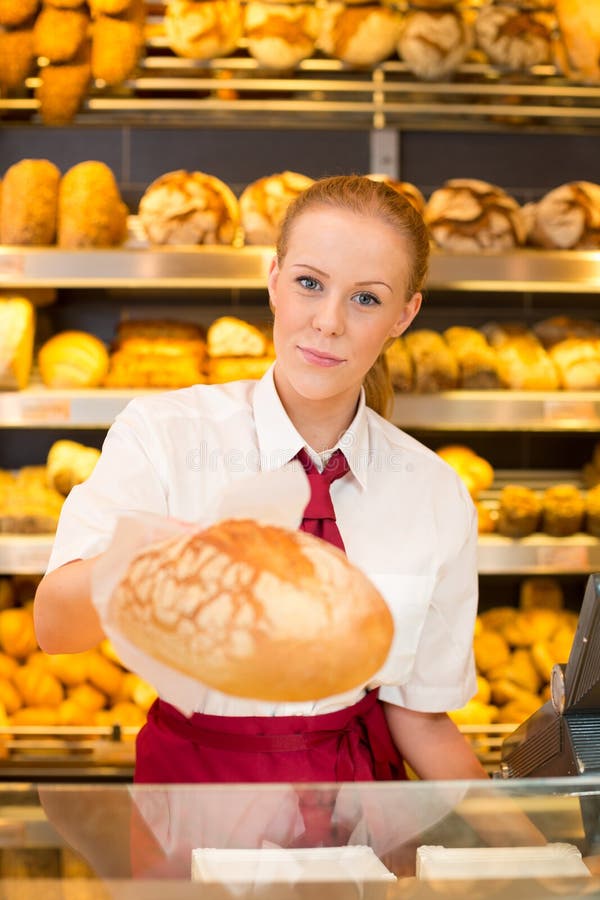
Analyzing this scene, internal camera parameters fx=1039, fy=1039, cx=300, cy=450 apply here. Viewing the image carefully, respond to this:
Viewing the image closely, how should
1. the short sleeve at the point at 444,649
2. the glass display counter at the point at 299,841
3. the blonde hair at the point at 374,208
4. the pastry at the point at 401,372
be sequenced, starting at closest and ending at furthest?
1. the glass display counter at the point at 299,841
2. the blonde hair at the point at 374,208
3. the short sleeve at the point at 444,649
4. the pastry at the point at 401,372

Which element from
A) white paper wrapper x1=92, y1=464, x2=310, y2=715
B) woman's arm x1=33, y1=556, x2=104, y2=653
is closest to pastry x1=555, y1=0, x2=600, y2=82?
woman's arm x1=33, y1=556, x2=104, y2=653

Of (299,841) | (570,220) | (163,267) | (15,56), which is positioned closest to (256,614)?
(299,841)

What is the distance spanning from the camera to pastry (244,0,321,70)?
2547 mm

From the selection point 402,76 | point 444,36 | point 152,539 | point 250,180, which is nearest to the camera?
point 152,539

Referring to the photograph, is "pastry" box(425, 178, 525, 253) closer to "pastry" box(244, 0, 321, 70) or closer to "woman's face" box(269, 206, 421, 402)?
"pastry" box(244, 0, 321, 70)

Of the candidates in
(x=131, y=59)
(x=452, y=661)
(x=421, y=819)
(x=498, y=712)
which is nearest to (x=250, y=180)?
(x=131, y=59)

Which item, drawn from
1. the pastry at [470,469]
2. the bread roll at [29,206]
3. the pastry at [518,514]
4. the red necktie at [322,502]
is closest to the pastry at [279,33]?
the bread roll at [29,206]

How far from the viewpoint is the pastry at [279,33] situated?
255cm

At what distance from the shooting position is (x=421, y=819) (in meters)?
0.82

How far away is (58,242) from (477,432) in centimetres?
126

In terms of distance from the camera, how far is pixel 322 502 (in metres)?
0.88

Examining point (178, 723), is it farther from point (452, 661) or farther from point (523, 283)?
point (523, 283)

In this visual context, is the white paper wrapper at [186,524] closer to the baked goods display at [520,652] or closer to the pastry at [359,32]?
the baked goods display at [520,652]

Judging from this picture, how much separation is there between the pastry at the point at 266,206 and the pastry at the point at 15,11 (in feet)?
2.39
